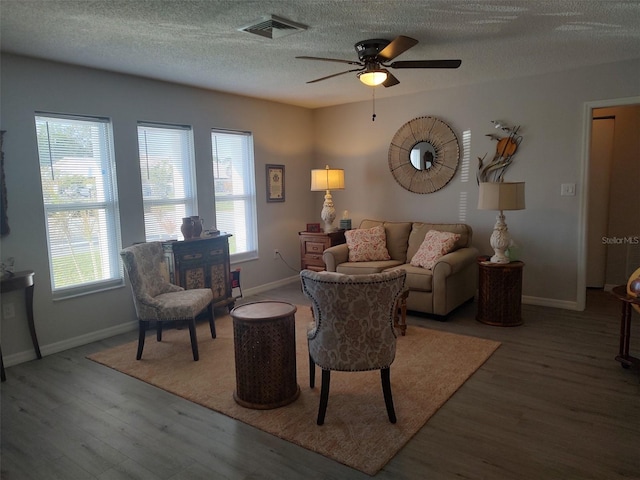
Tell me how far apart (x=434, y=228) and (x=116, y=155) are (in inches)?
136

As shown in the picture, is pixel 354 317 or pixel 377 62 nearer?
pixel 354 317

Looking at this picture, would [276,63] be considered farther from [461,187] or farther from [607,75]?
[607,75]

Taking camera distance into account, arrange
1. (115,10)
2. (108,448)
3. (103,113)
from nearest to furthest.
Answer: (108,448)
(115,10)
(103,113)

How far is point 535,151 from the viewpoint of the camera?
4684 mm

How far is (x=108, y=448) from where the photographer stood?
2371 millimetres

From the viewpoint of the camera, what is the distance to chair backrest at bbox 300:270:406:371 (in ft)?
7.75

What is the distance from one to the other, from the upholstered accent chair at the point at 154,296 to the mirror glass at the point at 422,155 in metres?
3.09

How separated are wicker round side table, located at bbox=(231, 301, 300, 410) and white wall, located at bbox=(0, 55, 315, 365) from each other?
2040 millimetres

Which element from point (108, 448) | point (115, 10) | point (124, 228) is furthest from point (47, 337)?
point (115, 10)

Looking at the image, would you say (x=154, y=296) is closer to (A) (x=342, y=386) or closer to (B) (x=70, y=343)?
(B) (x=70, y=343)

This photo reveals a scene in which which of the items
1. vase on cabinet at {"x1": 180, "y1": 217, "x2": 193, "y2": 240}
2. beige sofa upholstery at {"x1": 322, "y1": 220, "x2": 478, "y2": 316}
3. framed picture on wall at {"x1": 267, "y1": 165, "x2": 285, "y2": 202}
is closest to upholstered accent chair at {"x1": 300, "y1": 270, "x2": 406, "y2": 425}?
beige sofa upholstery at {"x1": 322, "y1": 220, "x2": 478, "y2": 316}

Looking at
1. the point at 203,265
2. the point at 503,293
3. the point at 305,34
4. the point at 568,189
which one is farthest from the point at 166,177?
the point at 568,189

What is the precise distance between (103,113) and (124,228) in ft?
3.57

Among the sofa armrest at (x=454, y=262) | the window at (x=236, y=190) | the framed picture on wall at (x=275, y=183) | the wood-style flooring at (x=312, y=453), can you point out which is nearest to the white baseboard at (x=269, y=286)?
the window at (x=236, y=190)
